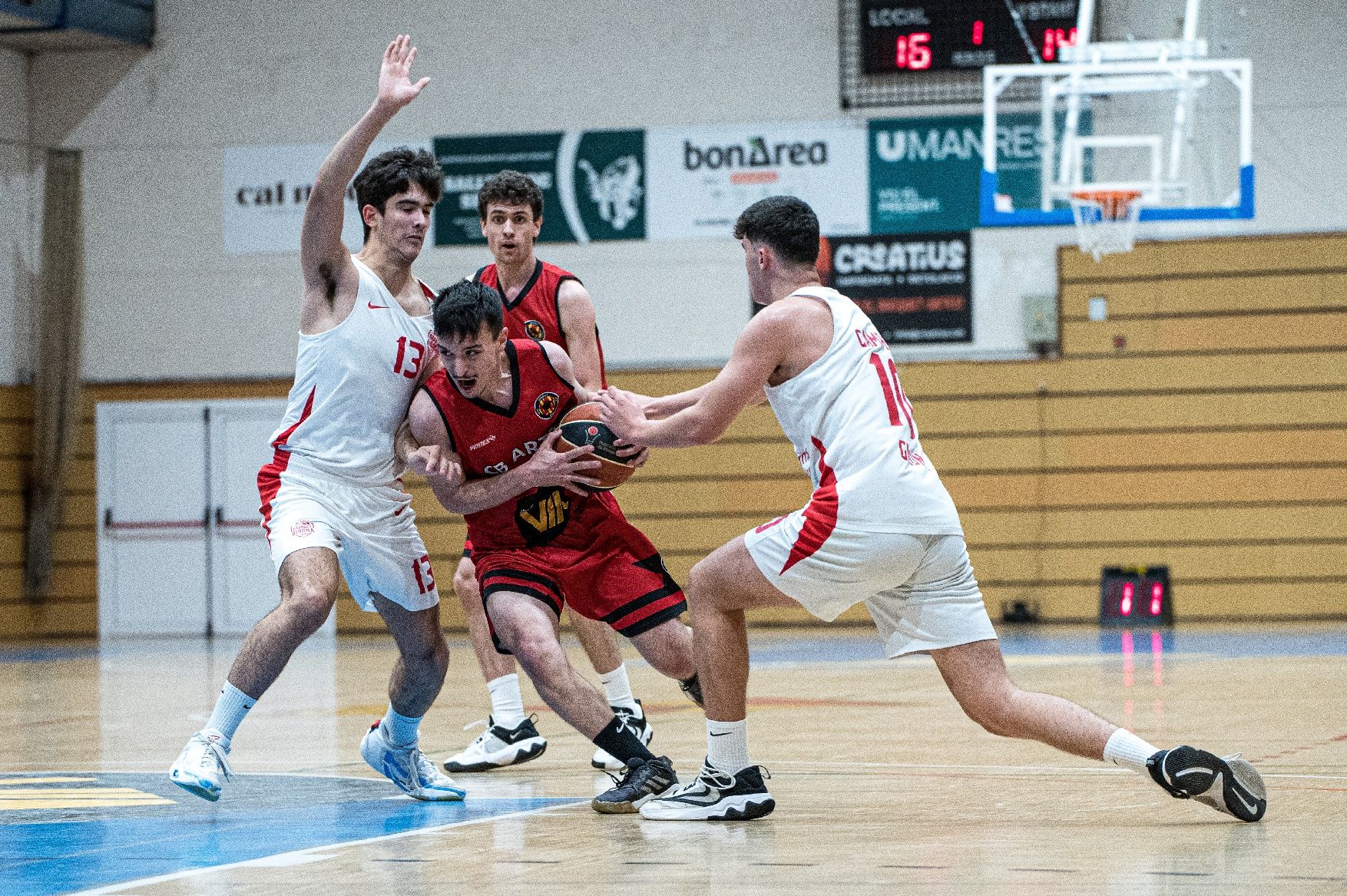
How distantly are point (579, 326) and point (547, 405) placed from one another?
113cm

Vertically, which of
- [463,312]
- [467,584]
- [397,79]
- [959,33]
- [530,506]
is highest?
[959,33]

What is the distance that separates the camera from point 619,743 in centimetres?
492

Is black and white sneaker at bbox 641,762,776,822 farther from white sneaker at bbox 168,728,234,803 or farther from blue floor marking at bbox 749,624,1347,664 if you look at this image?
blue floor marking at bbox 749,624,1347,664

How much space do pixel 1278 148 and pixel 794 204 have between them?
1200cm

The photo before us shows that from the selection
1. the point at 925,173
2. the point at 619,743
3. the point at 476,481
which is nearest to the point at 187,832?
the point at 619,743

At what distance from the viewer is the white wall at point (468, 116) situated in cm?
1532

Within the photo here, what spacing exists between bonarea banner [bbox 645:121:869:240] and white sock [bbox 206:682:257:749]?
11.6 m

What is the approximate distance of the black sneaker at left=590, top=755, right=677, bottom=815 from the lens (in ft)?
15.7

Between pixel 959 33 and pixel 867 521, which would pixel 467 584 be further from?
pixel 959 33

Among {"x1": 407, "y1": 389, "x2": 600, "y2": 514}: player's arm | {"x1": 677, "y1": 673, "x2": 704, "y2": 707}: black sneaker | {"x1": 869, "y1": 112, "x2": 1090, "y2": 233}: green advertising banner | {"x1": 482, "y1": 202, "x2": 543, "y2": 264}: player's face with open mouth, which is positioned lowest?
{"x1": 677, "y1": 673, "x2": 704, "y2": 707}: black sneaker

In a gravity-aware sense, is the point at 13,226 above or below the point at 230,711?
above

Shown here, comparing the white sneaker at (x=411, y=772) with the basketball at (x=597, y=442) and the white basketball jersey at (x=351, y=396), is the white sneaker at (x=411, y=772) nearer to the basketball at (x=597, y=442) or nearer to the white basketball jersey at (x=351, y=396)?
the white basketball jersey at (x=351, y=396)

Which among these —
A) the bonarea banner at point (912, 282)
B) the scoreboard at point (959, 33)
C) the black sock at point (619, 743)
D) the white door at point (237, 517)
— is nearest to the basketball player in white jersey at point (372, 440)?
the black sock at point (619, 743)

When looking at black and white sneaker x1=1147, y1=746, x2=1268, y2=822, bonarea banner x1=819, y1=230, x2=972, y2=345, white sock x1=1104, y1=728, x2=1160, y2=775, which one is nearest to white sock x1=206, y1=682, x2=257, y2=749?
white sock x1=1104, y1=728, x2=1160, y2=775
